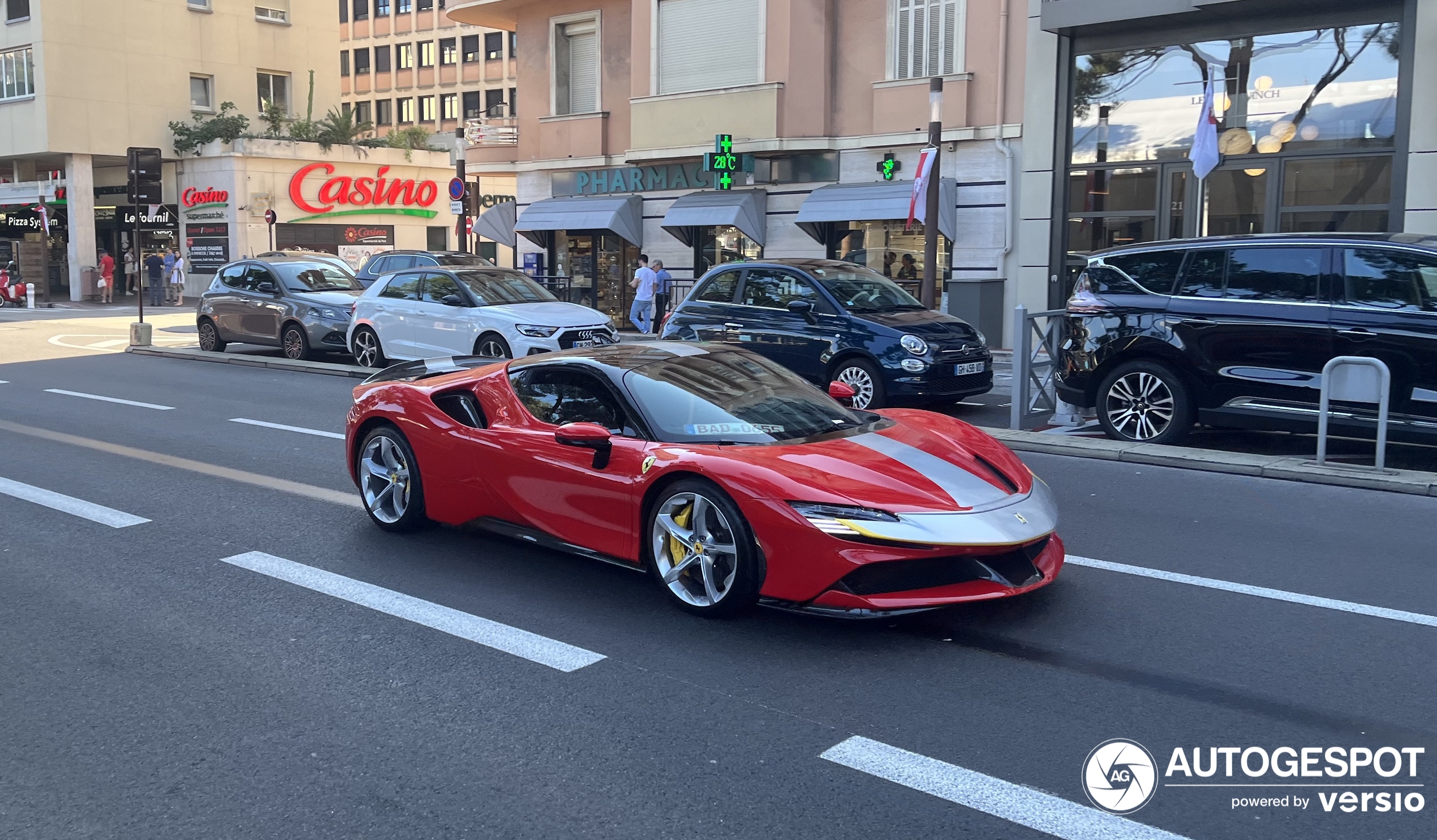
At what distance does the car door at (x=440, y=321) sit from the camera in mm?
16312

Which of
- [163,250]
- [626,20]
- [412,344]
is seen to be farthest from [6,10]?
[412,344]

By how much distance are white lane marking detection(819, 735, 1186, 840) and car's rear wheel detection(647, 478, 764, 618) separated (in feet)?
4.22

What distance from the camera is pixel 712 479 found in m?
5.54

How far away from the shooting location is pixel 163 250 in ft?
148

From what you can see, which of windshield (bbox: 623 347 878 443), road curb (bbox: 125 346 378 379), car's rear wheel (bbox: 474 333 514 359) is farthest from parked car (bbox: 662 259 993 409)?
windshield (bbox: 623 347 878 443)

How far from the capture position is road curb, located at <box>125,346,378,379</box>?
57.1 feet

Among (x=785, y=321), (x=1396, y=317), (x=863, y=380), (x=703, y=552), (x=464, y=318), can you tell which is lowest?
(x=703, y=552)

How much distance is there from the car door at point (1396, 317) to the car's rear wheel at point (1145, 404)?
1.29 m

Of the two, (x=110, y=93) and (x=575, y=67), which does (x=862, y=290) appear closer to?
(x=575, y=67)

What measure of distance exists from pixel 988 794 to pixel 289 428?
9612 mm

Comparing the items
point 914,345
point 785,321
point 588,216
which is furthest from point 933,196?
point 588,216

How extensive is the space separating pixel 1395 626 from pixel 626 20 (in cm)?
2361

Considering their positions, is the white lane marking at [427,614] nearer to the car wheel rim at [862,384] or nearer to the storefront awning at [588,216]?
the car wheel rim at [862,384]

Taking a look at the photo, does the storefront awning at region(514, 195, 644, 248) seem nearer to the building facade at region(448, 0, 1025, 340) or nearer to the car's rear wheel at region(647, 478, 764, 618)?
the building facade at region(448, 0, 1025, 340)
